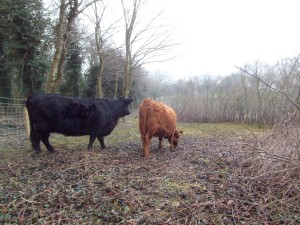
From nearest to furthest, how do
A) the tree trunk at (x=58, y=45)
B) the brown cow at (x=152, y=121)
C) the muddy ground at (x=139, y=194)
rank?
the muddy ground at (x=139, y=194) → the brown cow at (x=152, y=121) → the tree trunk at (x=58, y=45)

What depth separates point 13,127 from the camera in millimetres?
7836

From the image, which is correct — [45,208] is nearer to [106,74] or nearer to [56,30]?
[56,30]

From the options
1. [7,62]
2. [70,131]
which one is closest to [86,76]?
[7,62]

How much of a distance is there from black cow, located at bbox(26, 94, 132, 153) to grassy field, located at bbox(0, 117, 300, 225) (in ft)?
3.46

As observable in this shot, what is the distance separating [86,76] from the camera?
22234 millimetres

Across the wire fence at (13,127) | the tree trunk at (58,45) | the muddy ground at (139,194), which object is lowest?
the muddy ground at (139,194)

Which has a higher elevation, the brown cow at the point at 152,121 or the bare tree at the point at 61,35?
the bare tree at the point at 61,35

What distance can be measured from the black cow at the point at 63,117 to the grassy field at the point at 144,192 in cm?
105

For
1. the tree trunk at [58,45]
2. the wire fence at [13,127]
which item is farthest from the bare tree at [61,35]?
the wire fence at [13,127]

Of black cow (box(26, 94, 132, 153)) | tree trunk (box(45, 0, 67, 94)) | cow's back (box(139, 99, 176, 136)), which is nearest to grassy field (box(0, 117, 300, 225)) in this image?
cow's back (box(139, 99, 176, 136))

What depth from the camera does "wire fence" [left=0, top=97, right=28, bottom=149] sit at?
23.5 ft

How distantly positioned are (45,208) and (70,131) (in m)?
3.15

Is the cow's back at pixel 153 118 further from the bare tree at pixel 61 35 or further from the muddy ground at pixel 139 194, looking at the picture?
the bare tree at pixel 61 35

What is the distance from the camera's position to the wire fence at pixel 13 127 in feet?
23.5
